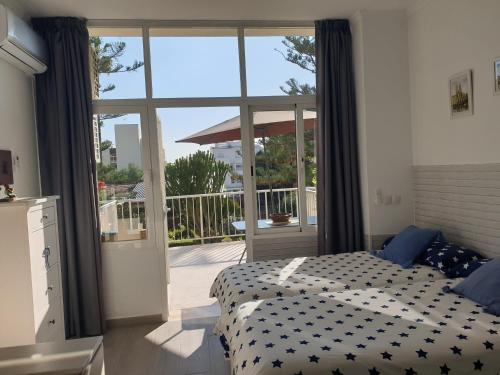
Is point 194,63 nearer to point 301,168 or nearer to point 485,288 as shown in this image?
point 301,168

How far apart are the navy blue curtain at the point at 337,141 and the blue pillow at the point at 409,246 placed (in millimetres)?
623

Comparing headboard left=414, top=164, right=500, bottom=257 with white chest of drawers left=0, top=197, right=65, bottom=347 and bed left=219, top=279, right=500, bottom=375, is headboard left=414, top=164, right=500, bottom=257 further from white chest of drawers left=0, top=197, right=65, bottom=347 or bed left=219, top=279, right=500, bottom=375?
white chest of drawers left=0, top=197, right=65, bottom=347

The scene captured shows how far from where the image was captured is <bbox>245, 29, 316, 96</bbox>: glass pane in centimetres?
408

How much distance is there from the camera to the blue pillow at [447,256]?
2.95 meters

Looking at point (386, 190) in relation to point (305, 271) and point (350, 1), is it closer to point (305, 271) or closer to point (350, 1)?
point (305, 271)

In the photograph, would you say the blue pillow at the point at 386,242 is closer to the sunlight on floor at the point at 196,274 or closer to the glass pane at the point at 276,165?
the glass pane at the point at 276,165

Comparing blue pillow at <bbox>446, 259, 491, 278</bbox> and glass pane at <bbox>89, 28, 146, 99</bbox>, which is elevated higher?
glass pane at <bbox>89, 28, 146, 99</bbox>

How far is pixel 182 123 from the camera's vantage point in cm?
604

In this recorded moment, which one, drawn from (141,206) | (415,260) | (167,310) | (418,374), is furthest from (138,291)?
(418,374)

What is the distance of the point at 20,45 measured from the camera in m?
2.93

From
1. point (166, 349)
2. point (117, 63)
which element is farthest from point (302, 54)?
point (166, 349)

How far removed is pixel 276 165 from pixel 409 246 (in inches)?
61.1

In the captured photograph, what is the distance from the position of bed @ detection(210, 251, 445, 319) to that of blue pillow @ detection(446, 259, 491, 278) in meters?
0.08

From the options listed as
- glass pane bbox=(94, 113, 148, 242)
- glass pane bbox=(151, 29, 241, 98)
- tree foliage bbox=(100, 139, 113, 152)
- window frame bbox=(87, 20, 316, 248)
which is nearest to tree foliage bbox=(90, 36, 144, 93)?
window frame bbox=(87, 20, 316, 248)
